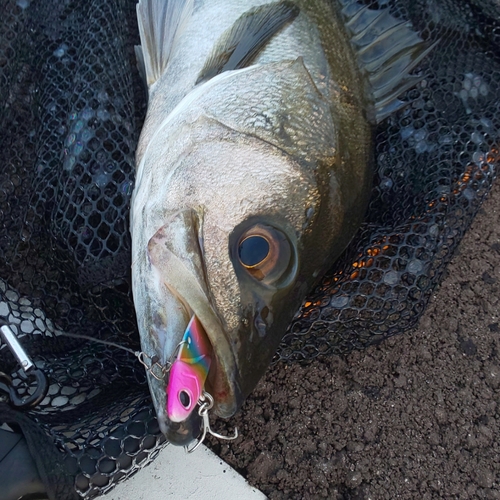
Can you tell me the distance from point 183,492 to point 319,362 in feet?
2.69

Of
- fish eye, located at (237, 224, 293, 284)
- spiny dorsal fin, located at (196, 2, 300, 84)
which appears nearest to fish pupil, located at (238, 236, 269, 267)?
fish eye, located at (237, 224, 293, 284)

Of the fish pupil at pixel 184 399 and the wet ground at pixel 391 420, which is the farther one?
the wet ground at pixel 391 420

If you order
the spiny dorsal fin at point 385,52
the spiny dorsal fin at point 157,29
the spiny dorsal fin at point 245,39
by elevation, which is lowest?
the spiny dorsal fin at point 385,52

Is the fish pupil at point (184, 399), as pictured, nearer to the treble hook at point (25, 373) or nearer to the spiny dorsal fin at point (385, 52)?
the treble hook at point (25, 373)

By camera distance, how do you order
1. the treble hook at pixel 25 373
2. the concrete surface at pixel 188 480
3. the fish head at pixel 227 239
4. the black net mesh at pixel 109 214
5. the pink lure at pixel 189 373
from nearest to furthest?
the pink lure at pixel 189 373 < the fish head at pixel 227 239 < the treble hook at pixel 25 373 < the black net mesh at pixel 109 214 < the concrete surface at pixel 188 480

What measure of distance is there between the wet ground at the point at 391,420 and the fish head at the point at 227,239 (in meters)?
0.76

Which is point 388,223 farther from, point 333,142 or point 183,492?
point 183,492

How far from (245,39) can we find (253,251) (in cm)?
93

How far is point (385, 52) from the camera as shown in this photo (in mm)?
2008

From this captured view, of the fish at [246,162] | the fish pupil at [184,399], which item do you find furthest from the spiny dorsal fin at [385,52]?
the fish pupil at [184,399]

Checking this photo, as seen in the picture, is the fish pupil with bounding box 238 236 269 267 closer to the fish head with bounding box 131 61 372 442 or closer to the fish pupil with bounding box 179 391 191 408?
the fish head with bounding box 131 61 372 442

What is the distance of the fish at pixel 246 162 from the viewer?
1.30m

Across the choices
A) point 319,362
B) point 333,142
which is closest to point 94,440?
point 319,362

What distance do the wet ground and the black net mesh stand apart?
0.29 meters
